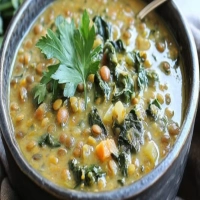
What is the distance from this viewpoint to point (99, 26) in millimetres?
2654

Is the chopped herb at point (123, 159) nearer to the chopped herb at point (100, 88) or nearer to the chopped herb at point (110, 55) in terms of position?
the chopped herb at point (100, 88)

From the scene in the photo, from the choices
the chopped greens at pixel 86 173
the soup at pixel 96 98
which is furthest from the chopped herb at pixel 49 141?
the chopped greens at pixel 86 173

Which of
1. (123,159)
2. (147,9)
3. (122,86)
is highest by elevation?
(147,9)

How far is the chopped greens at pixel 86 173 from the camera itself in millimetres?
2113

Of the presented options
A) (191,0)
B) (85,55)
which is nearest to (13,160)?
(85,55)

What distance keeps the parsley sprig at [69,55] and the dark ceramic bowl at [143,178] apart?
0.21 metres

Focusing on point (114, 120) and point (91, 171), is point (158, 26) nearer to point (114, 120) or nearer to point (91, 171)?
point (114, 120)

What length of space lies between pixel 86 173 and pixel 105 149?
136 mm

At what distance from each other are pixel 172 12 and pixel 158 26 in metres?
0.11

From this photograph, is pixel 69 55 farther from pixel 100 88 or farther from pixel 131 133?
pixel 131 133

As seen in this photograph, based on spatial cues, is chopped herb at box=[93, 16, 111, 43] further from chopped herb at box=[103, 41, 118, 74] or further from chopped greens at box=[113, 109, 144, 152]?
chopped greens at box=[113, 109, 144, 152]

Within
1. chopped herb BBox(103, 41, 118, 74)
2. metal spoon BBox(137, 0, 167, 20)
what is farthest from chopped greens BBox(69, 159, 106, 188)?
metal spoon BBox(137, 0, 167, 20)

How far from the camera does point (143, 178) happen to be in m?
2.00

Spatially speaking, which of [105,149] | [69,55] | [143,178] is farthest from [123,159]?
[69,55]
